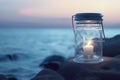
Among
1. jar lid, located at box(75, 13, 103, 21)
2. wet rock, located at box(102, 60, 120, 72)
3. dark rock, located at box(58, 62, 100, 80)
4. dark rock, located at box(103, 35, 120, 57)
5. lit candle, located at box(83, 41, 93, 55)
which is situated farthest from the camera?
dark rock, located at box(103, 35, 120, 57)

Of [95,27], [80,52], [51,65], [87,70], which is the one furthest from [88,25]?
[51,65]

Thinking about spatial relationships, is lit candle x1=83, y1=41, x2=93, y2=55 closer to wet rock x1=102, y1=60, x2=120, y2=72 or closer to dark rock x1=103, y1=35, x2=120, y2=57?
wet rock x1=102, y1=60, x2=120, y2=72

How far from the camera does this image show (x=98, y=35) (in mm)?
6008

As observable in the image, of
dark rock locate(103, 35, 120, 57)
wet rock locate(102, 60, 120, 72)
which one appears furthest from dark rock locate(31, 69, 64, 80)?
dark rock locate(103, 35, 120, 57)

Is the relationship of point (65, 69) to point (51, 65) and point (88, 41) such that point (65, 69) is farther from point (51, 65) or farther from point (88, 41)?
A: point (51, 65)

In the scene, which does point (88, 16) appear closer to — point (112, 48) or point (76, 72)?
point (76, 72)

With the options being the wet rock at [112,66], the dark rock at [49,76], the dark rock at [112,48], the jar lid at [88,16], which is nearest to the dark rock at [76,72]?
the dark rock at [49,76]

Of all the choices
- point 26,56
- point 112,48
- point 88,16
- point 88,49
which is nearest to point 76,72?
point 88,49

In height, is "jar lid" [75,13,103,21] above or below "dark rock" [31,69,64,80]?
above

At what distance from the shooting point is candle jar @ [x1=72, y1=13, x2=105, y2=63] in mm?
5449

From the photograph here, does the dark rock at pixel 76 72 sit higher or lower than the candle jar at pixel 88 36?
lower

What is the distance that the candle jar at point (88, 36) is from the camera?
5.45m

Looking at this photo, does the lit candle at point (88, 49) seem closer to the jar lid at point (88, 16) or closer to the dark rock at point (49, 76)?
the jar lid at point (88, 16)

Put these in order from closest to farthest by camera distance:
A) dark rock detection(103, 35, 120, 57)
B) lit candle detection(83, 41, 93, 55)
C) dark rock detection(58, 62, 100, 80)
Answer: dark rock detection(58, 62, 100, 80) < lit candle detection(83, 41, 93, 55) < dark rock detection(103, 35, 120, 57)
